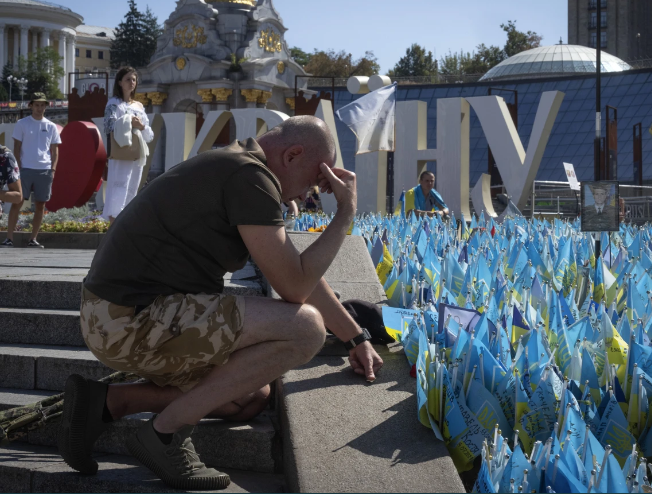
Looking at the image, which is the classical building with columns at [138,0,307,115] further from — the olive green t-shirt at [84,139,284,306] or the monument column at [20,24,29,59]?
the monument column at [20,24,29,59]

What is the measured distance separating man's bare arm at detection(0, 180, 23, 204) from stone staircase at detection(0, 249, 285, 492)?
12.5ft

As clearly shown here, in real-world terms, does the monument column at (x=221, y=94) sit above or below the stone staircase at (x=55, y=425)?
above

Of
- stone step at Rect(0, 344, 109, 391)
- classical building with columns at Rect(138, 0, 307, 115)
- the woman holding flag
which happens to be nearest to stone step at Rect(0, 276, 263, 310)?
stone step at Rect(0, 344, 109, 391)

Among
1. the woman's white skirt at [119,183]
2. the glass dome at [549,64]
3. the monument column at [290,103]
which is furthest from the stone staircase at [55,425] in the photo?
the glass dome at [549,64]

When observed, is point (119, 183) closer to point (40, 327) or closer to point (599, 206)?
point (40, 327)

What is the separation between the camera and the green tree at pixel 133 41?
78.1 m

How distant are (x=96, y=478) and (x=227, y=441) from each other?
0.50m

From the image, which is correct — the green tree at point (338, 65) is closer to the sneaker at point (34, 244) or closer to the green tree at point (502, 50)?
the green tree at point (502, 50)

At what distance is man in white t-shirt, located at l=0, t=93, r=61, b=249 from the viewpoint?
917 centimetres

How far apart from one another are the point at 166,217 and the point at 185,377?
23.5 inches

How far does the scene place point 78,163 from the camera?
1486cm

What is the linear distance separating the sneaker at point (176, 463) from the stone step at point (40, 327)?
60.9 inches

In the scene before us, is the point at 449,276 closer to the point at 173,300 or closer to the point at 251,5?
the point at 173,300

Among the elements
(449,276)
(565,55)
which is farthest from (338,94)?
(449,276)
